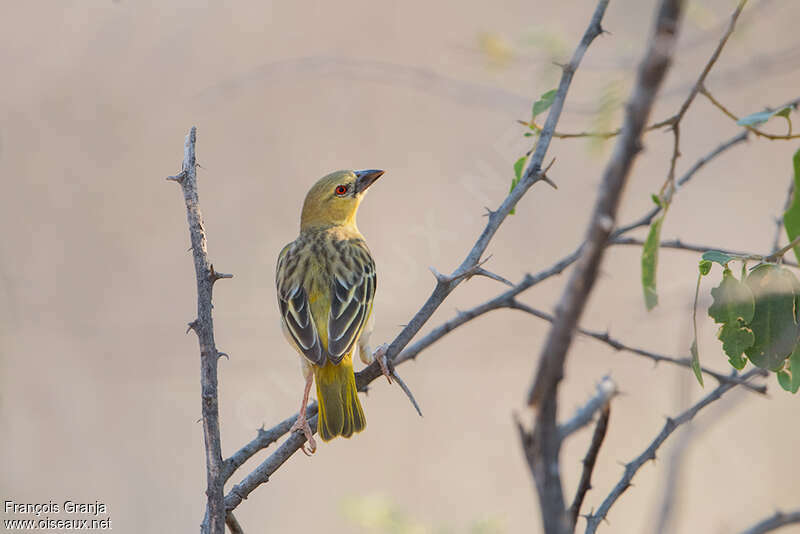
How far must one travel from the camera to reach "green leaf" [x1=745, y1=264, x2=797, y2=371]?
6.30 feet

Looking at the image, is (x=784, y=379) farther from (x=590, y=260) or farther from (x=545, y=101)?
(x=590, y=260)

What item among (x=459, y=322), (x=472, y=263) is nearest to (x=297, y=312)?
(x=459, y=322)

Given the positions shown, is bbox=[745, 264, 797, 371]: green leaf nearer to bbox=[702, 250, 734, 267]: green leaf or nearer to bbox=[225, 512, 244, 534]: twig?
bbox=[702, 250, 734, 267]: green leaf

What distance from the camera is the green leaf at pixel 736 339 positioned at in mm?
1961

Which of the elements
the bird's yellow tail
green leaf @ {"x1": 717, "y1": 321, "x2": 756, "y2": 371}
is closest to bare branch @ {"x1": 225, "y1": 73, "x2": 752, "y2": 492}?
green leaf @ {"x1": 717, "y1": 321, "x2": 756, "y2": 371}

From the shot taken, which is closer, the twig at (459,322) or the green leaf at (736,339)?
the green leaf at (736,339)

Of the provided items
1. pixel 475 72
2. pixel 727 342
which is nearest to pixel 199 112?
pixel 475 72

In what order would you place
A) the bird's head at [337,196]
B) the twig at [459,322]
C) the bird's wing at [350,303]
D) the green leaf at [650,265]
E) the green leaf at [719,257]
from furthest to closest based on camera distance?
the bird's head at [337,196] < the bird's wing at [350,303] < the twig at [459,322] < the green leaf at [719,257] < the green leaf at [650,265]

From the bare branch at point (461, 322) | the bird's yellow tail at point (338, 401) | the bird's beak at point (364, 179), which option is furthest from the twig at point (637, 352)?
the bird's beak at point (364, 179)

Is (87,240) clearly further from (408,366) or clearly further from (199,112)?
(408,366)

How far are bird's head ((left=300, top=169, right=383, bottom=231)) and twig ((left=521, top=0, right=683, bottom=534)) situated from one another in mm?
3989

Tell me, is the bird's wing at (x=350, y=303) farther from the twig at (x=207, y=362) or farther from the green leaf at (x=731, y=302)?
the green leaf at (x=731, y=302)

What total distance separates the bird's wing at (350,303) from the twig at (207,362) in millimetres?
1471

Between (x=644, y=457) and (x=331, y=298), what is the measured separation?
7.19ft
